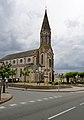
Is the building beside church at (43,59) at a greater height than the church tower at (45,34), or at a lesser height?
lesser

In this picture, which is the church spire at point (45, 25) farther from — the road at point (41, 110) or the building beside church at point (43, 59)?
the road at point (41, 110)

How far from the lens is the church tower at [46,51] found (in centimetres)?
10619

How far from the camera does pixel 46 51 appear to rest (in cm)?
10694

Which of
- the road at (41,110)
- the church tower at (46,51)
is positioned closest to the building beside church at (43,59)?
the church tower at (46,51)

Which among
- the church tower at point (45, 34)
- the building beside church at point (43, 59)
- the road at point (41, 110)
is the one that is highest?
the church tower at point (45, 34)

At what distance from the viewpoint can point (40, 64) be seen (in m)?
107

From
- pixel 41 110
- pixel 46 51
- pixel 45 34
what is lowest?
pixel 41 110

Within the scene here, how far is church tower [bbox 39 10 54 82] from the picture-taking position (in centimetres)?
10619

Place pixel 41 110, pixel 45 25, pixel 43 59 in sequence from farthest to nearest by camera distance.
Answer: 1. pixel 45 25
2. pixel 43 59
3. pixel 41 110

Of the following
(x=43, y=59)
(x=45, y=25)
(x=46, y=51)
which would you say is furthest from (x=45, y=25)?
(x=43, y=59)

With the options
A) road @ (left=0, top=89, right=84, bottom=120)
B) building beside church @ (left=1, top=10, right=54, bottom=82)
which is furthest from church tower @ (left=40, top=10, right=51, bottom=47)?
road @ (left=0, top=89, right=84, bottom=120)

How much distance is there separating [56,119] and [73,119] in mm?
791

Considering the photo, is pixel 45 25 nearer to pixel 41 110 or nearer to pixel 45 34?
pixel 45 34

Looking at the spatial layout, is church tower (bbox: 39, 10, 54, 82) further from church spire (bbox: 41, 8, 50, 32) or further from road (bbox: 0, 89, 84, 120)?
road (bbox: 0, 89, 84, 120)
